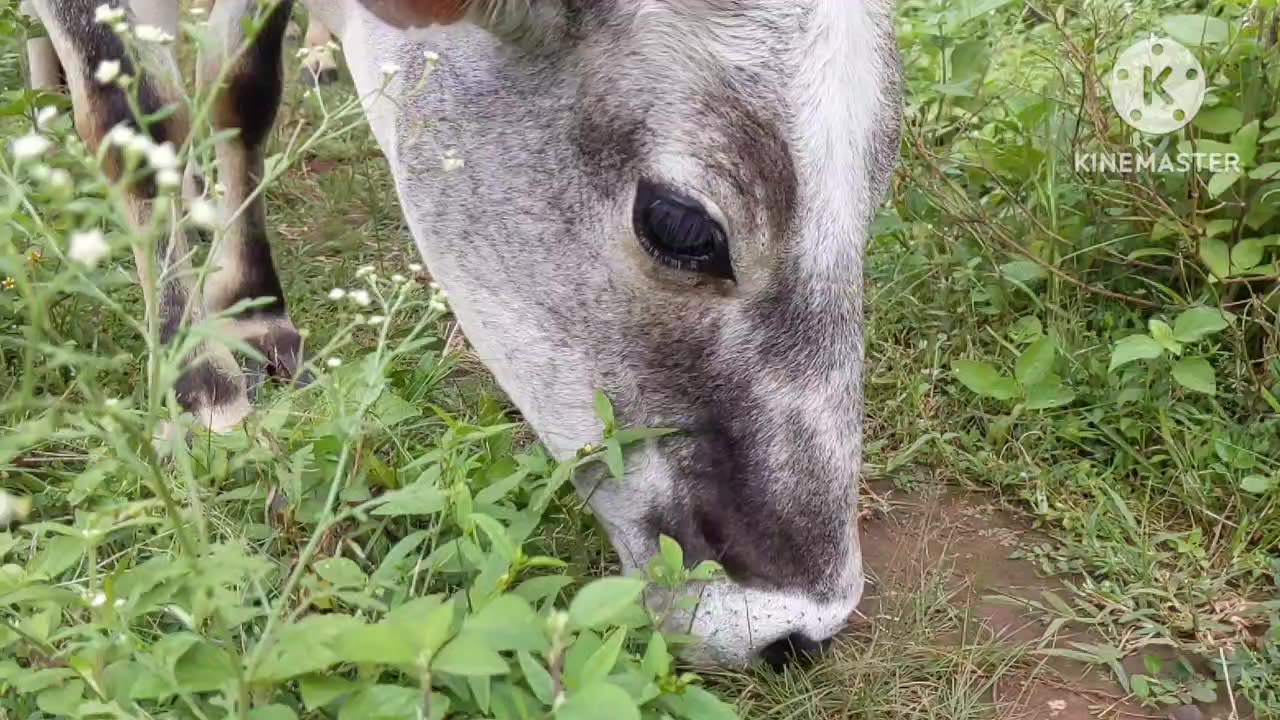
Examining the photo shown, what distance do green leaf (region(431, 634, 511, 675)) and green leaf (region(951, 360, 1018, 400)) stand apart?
185 cm

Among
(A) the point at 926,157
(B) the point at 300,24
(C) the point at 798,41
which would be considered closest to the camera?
(C) the point at 798,41

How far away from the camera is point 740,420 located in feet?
6.77

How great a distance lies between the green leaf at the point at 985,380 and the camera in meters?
2.94

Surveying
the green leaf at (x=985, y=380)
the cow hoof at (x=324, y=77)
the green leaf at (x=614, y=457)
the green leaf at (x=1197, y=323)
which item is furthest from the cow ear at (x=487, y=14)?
the cow hoof at (x=324, y=77)

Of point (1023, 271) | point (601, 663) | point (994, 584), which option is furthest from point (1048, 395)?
point (601, 663)

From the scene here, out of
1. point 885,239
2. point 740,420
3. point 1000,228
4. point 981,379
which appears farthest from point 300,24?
point 740,420

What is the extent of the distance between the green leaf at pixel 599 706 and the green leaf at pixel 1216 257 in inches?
86.9

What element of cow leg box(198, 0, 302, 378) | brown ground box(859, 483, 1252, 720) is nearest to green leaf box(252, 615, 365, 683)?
brown ground box(859, 483, 1252, 720)

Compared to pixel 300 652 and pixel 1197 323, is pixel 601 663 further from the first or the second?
pixel 1197 323

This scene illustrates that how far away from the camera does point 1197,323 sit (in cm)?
282

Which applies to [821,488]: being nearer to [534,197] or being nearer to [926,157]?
[534,197]

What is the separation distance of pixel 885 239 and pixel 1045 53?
59.6 inches

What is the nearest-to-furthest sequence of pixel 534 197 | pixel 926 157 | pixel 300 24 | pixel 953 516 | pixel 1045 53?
pixel 534 197, pixel 953 516, pixel 926 157, pixel 1045 53, pixel 300 24

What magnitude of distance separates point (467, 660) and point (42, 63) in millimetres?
3572
